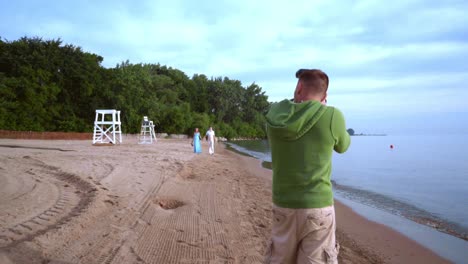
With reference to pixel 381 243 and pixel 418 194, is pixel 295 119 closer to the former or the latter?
pixel 381 243

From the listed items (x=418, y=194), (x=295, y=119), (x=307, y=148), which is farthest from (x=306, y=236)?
(x=418, y=194)

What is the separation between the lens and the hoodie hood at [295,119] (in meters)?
2.28

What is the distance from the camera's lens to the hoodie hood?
2.28 metres

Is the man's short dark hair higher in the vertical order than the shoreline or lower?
higher

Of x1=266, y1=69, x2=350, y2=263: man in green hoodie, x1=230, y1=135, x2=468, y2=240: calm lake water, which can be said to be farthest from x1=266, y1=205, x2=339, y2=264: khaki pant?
x1=230, y1=135, x2=468, y2=240: calm lake water

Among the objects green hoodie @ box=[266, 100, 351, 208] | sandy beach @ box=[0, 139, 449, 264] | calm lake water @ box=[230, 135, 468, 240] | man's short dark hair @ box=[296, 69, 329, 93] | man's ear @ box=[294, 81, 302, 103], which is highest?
man's short dark hair @ box=[296, 69, 329, 93]

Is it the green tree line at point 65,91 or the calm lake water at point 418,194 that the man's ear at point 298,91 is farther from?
the green tree line at point 65,91

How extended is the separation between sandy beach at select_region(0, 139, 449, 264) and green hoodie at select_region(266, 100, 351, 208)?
2313 mm

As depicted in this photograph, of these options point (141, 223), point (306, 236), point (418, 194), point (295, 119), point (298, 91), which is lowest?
point (418, 194)

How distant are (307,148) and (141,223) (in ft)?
12.6

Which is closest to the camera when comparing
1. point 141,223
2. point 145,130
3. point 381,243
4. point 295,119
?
point 295,119

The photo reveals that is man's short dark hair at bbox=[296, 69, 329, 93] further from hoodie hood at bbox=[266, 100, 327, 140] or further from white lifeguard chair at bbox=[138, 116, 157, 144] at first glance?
white lifeguard chair at bbox=[138, 116, 157, 144]

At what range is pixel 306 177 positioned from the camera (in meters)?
2.31

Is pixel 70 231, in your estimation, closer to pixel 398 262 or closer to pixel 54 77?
pixel 398 262
